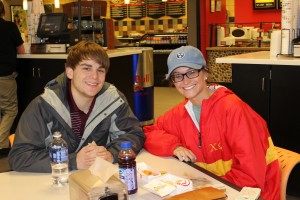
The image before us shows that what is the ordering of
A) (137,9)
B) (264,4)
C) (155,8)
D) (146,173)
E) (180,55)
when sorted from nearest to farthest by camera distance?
(146,173), (180,55), (264,4), (155,8), (137,9)

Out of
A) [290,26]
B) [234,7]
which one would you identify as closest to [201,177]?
[290,26]

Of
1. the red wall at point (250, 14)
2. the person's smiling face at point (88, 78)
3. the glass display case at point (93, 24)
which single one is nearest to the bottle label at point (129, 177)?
the person's smiling face at point (88, 78)

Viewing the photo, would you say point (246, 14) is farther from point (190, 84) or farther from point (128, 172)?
point (128, 172)

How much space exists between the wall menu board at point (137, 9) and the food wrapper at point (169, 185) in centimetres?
1035

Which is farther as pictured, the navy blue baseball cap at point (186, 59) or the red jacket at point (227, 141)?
the navy blue baseball cap at point (186, 59)

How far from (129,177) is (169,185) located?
16 cm

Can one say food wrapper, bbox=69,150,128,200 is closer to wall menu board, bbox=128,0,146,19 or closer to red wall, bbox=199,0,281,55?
red wall, bbox=199,0,281,55

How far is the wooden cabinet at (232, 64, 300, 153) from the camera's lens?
11.9ft

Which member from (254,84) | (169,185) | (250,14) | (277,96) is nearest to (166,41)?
(250,14)

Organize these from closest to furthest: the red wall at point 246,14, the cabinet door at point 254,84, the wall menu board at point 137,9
→ 1. the cabinet door at point 254,84
2. the red wall at point 246,14
3. the wall menu board at point 137,9

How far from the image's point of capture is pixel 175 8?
11.3 meters

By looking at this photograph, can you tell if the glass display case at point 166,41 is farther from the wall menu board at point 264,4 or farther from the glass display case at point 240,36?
the wall menu board at point 264,4

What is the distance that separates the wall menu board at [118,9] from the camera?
1209 cm

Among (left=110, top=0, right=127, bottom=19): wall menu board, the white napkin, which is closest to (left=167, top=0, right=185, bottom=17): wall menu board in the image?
(left=110, top=0, right=127, bottom=19): wall menu board
